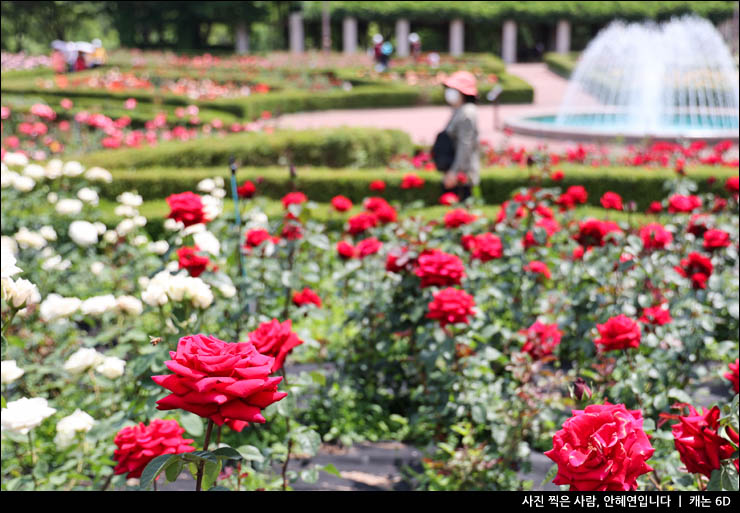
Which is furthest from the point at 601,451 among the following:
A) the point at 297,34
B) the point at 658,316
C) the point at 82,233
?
the point at 297,34

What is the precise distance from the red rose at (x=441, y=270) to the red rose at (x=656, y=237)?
101 cm

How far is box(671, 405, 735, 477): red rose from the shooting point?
128 centimetres

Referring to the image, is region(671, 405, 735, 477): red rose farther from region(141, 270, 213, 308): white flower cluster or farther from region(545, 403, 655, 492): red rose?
region(141, 270, 213, 308): white flower cluster

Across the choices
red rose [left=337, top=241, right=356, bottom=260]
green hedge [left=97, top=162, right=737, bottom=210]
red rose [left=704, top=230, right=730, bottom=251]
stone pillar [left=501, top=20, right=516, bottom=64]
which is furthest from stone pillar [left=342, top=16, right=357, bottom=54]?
red rose [left=704, top=230, right=730, bottom=251]

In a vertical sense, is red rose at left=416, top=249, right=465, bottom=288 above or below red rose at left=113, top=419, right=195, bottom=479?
above

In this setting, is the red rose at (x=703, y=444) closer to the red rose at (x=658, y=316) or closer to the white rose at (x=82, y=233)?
the red rose at (x=658, y=316)

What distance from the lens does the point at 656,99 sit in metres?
16.3

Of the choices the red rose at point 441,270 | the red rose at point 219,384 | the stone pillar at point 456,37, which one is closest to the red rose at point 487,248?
the red rose at point 441,270

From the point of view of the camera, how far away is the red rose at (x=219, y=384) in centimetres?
92

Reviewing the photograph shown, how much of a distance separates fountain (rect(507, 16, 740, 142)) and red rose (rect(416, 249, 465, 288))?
29.0 feet

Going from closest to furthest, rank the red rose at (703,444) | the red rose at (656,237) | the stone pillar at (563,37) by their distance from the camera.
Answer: the red rose at (703,444) → the red rose at (656,237) → the stone pillar at (563,37)

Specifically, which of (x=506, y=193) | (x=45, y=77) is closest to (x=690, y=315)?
(x=506, y=193)

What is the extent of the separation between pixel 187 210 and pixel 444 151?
3325mm

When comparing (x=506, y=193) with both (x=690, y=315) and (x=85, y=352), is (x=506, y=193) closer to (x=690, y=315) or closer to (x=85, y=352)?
(x=690, y=315)
